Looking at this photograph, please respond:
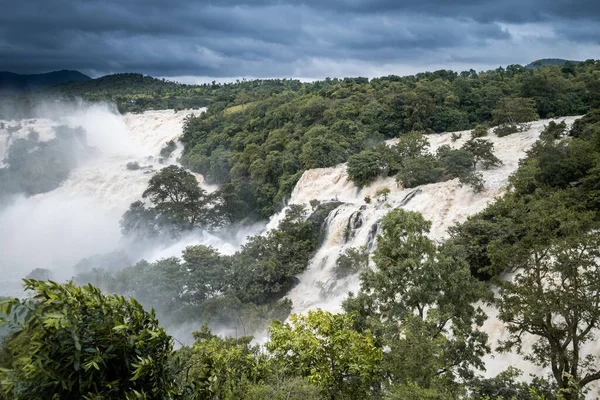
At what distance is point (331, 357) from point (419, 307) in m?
2.82

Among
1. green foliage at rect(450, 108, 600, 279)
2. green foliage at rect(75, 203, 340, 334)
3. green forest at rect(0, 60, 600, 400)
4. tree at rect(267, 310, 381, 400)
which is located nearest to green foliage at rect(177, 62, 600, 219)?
green forest at rect(0, 60, 600, 400)

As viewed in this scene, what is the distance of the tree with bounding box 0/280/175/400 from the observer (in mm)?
4156

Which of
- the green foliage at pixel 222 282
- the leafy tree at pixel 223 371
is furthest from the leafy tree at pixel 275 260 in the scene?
the leafy tree at pixel 223 371

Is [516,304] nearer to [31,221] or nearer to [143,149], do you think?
[31,221]

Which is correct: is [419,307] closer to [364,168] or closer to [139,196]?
[364,168]

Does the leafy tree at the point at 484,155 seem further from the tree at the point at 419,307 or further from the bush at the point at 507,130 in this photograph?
the tree at the point at 419,307

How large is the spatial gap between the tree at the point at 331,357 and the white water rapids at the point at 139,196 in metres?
6.35

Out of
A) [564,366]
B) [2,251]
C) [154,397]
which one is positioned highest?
[154,397]

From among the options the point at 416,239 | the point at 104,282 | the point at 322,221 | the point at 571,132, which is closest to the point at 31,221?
the point at 104,282

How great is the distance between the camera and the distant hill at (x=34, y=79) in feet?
323

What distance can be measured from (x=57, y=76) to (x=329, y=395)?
162138 millimetres

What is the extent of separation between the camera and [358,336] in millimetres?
7719

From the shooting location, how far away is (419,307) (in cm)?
927

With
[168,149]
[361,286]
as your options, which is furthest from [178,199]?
[168,149]
